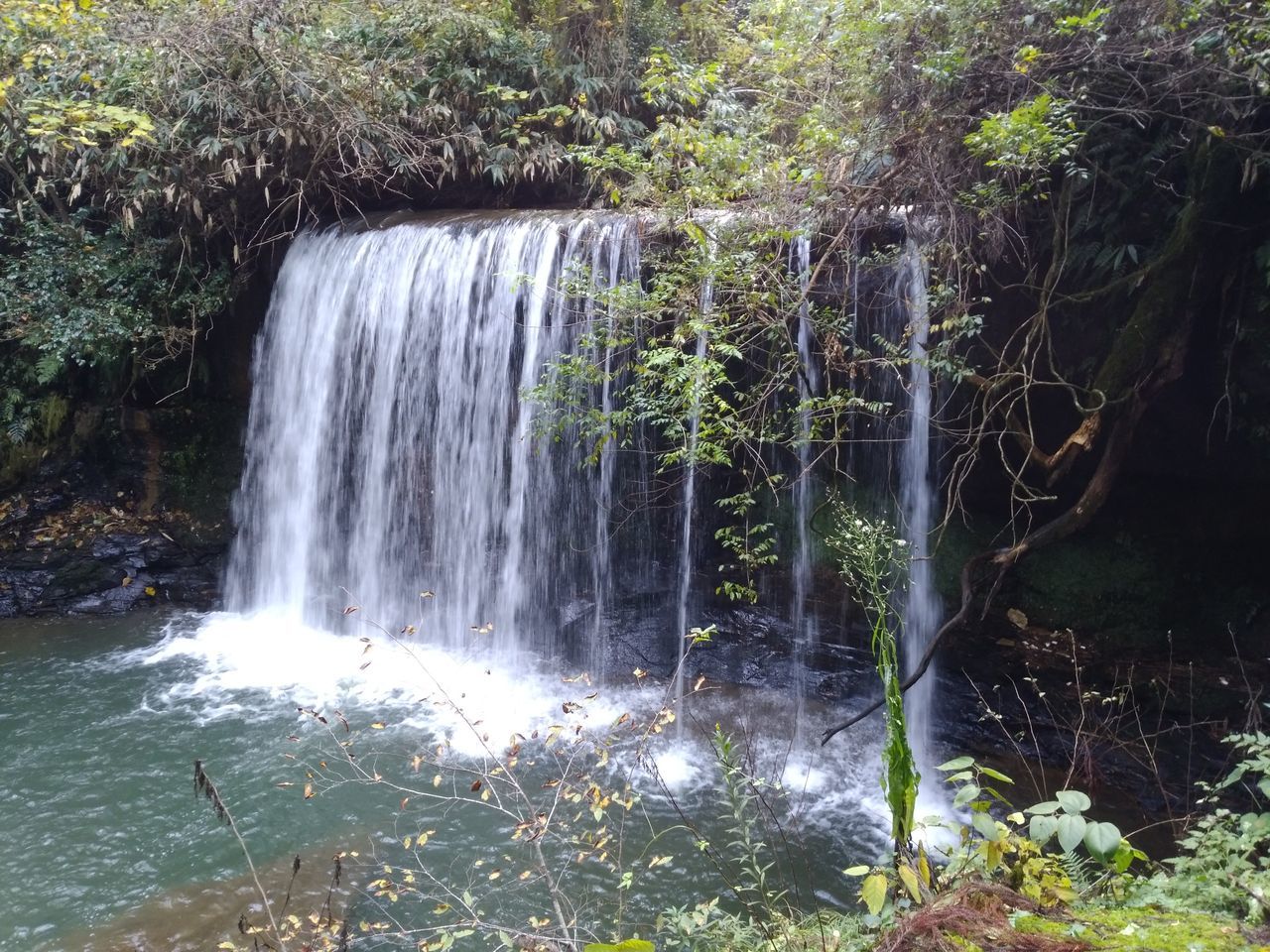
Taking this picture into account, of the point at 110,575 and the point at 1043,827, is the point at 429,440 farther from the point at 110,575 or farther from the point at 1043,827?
the point at 1043,827

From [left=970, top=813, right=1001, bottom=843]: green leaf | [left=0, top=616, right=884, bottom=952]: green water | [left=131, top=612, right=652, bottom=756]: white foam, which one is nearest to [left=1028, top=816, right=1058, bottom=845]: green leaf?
[left=970, top=813, right=1001, bottom=843]: green leaf

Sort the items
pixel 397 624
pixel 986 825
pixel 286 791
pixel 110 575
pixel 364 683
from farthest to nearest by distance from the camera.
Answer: pixel 110 575 → pixel 397 624 → pixel 364 683 → pixel 286 791 → pixel 986 825

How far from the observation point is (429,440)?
24.1ft

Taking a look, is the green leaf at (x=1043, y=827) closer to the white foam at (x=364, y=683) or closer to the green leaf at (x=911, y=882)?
the green leaf at (x=911, y=882)

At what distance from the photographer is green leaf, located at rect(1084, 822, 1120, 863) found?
2299mm

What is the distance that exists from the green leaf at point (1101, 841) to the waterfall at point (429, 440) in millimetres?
4712

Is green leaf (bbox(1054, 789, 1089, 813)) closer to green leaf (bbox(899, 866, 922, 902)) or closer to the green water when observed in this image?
green leaf (bbox(899, 866, 922, 902))

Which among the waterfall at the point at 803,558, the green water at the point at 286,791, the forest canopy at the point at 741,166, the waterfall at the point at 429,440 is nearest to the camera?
the green water at the point at 286,791

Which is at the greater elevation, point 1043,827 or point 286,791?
point 1043,827

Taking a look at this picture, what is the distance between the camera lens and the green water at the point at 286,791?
4160 millimetres

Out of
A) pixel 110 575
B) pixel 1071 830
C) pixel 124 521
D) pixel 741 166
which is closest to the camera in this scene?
pixel 1071 830

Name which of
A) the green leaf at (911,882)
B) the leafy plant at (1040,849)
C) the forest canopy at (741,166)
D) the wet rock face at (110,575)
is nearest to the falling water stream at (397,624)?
the wet rock face at (110,575)

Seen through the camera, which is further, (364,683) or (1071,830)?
(364,683)

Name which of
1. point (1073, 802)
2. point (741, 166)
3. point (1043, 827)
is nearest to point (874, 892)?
point (1043, 827)
